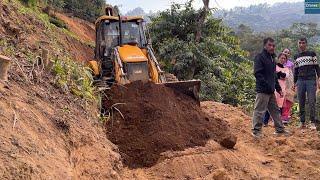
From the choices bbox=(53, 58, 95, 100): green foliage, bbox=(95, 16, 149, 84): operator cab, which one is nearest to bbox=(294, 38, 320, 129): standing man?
bbox=(95, 16, 149, 84): operator cab

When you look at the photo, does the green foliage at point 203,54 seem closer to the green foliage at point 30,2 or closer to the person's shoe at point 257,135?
the person's shoe at point 257,135

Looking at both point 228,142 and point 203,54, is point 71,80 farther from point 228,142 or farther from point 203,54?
point 203,54

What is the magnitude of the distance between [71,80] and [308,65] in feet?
15.1

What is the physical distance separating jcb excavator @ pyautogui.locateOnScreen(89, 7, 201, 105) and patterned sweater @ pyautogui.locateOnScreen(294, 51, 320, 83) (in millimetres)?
2858

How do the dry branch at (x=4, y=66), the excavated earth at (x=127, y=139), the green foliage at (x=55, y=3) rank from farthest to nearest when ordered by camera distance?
the green foliage at (x=55, y=3) → the dry branch at (x=4, y=66) → the excavated earth at (x=127, y=139)

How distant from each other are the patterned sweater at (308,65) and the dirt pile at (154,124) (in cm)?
195

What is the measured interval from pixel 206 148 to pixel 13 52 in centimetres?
309

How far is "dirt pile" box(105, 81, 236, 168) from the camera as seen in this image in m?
6.28

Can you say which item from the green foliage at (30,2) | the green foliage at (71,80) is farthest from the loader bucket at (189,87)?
the green foliage at (30,2)

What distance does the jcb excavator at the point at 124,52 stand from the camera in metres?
9.12

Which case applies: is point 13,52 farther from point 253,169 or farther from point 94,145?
point 253,169

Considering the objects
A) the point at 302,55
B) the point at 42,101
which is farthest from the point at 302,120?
the point at 42,101

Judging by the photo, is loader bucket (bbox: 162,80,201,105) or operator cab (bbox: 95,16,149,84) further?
operator cab (bbox: 95,16,149,84)

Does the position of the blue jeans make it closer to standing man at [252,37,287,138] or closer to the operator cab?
standing man at [252,37,287,138]
